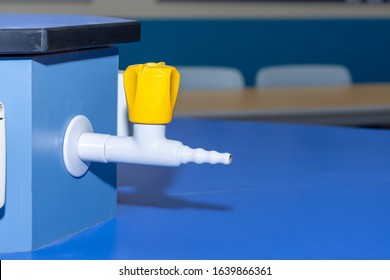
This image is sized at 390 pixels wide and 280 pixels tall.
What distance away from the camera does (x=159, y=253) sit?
0.90 m

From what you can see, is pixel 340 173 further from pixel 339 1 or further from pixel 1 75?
pixel 339 1

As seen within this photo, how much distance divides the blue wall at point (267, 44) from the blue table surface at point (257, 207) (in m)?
2.96

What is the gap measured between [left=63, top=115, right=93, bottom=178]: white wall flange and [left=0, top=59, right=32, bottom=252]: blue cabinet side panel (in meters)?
0.06

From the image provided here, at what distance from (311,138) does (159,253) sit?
2.59 ft

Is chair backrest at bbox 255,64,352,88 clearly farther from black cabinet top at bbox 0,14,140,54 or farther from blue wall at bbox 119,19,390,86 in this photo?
black cabinet top at bbox 0,14,140,54

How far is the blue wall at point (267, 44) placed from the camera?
4.56 metres

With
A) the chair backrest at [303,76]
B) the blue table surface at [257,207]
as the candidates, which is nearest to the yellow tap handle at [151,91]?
the blue table surface at [257,207]

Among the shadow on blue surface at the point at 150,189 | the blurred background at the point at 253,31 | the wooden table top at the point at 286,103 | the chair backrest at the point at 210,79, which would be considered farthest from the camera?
the blurred background at the point at 253,31

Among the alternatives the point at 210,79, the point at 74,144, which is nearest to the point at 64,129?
the point at 74,144

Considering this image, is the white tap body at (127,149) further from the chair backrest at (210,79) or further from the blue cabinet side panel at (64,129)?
the chair backrest at (210,79)

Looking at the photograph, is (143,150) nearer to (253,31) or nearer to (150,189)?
(150,189)

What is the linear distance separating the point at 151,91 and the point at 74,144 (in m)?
0.12
